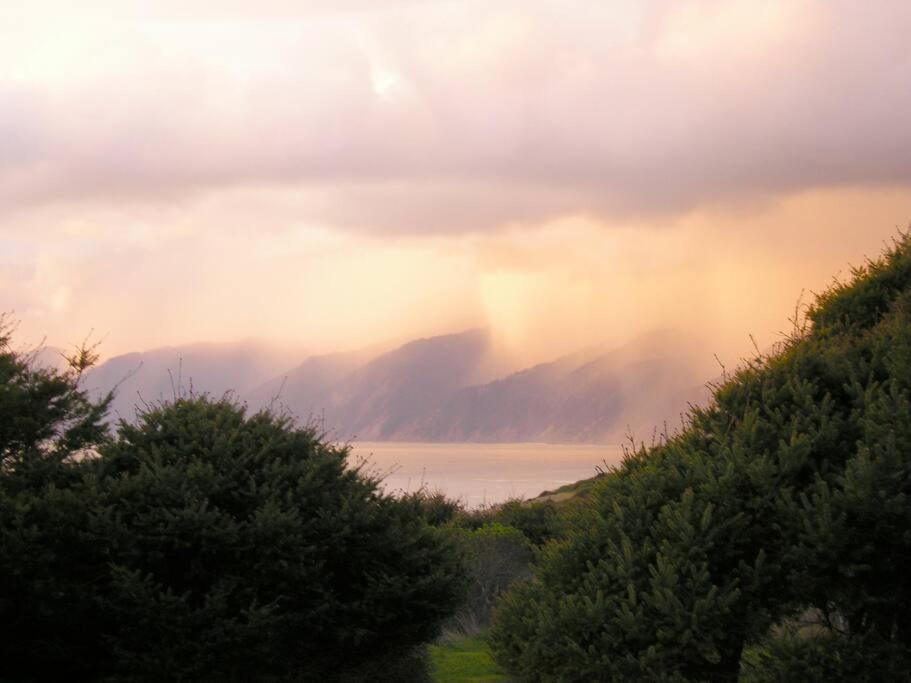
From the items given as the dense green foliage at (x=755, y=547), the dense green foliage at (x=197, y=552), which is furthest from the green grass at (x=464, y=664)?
the dense green foliage at (x=755, y=547)

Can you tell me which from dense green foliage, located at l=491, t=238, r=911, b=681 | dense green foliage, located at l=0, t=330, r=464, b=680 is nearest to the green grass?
dense green foliage, located at l=0, t=330, r=464, b=680

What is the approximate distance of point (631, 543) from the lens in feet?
32.0

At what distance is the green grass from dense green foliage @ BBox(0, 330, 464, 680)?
5.55ft

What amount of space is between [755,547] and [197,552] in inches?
236

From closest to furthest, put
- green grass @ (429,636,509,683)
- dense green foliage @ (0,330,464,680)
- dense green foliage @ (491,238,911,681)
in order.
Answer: dense green foliage @ (491,238,911,681), dense green foliage @ (0,330,464,680), green grass @ (429,636,509,683)

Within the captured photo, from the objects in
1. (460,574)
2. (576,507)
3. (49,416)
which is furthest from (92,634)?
(576,507)

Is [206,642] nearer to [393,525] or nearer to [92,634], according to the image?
[92,634]

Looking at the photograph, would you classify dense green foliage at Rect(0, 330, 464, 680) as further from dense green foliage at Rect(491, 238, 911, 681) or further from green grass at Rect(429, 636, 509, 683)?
dense green foliage at Rect(491, 238, 911, 681)

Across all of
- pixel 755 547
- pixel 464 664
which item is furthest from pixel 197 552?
pixel 755 547

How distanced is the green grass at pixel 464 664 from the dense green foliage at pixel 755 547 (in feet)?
11.8

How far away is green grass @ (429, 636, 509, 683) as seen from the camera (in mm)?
14742

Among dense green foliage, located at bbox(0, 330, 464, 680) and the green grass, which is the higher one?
dense green foliage, located at bbox(0, 330, 464, 680)

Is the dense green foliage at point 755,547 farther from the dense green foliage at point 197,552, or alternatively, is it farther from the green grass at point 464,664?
the green grass at point 464,664

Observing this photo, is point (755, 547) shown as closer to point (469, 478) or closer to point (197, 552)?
point (197, 552)
